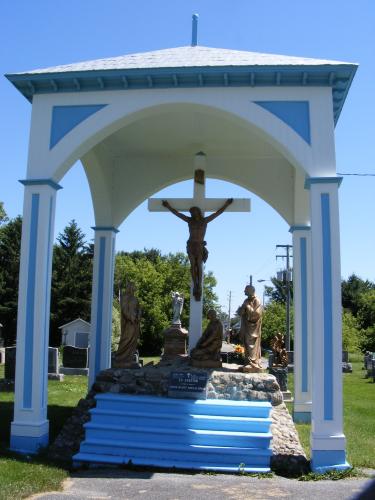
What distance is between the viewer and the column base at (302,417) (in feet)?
37.0

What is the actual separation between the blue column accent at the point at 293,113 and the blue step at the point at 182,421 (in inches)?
170

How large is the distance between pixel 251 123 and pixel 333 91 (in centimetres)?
149

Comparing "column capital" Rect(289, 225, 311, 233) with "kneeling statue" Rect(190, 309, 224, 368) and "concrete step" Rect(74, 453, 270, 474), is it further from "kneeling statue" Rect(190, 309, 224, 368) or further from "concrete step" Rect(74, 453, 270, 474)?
"concrete step" Rect(74, 453, 270, 474)

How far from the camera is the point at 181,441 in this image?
26.1 feet

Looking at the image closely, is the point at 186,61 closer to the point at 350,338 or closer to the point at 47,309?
the point at 47,309

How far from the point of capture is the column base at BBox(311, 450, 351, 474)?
7.50 meters

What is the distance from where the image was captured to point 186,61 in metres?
8.96

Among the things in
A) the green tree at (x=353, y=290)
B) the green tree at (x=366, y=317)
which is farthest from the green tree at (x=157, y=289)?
the green tree at (x=353, y=290)

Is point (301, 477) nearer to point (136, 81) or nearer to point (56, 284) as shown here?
point (136, 81)

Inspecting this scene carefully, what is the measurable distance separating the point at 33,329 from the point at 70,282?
3076 centimetres

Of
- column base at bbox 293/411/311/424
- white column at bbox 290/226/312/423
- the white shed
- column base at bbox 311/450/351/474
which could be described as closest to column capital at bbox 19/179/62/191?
white column at bbox 290/226/312/423

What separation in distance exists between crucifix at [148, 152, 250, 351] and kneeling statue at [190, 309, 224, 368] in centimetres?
87

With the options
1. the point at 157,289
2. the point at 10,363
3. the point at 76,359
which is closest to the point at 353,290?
the point at 157,289

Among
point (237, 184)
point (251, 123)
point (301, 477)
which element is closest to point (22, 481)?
point (301, 477)
